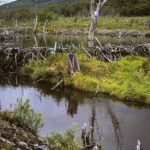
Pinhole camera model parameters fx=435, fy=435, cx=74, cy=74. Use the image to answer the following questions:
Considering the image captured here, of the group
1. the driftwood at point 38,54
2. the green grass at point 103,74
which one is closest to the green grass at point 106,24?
the driftwood at point 38,54

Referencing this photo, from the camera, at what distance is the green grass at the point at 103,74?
70.5 feet

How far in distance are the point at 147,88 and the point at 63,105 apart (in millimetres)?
4216

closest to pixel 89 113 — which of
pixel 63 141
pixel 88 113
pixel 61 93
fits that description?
pixel 88 113

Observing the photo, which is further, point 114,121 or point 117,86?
point 117,86

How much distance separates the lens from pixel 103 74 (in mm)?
24328

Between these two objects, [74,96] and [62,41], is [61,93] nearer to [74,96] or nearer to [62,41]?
[74,96]

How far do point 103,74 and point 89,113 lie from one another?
594 centimetres

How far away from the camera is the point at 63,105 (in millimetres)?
20688

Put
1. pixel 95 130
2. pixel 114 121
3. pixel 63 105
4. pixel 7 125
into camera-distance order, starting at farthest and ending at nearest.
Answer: pixel 63 105, pixel 114 121, pixel 95 130, pixel 7 125

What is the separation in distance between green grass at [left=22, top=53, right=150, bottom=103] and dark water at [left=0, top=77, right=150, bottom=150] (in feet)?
2.47

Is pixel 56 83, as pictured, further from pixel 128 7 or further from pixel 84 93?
pixel 128 7


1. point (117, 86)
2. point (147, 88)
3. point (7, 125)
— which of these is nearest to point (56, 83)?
point (117, 86)

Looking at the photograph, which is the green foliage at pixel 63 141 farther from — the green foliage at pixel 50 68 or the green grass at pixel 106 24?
the green grass at pixel 106 24

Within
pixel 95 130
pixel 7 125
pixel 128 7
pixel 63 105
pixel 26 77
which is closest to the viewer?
pixel 7 125
